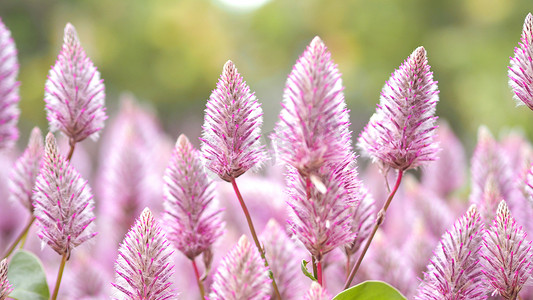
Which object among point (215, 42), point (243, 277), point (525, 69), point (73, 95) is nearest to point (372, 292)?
point (243, 277)

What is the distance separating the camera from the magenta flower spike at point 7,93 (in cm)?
117

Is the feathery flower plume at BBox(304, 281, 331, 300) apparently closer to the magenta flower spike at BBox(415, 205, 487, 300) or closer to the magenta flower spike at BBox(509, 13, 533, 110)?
the magenta flower spike at BBox(415, 205, 487, 300)

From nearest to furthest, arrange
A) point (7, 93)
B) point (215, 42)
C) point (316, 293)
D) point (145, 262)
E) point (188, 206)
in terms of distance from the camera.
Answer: point (316, 293) < point (145, 262) < point (188, 206) < point (7, 93) < point (215, 42)

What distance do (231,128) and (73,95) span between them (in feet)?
1.12

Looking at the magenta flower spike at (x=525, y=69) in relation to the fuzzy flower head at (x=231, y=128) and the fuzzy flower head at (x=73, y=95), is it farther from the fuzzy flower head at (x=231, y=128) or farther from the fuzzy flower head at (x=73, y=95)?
the fuzzy flower head at (x=73, y=95)

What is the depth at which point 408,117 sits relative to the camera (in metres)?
0.90

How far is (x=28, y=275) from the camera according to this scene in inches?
43.8

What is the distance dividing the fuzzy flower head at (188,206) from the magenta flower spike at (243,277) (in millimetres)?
261

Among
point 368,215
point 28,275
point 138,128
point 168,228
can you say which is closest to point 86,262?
point 28,275

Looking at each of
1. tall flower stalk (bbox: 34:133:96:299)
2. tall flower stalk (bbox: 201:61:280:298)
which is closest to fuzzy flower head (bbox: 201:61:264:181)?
tall flower stalk (bbox: 201:61:280:298)

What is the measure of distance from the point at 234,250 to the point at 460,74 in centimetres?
940

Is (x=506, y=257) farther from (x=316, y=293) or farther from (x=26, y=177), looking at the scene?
(x=26, y=177)

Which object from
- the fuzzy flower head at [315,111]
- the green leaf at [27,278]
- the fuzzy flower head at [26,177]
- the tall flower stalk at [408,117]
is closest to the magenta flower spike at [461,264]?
the tall flower stalk at [408,117]

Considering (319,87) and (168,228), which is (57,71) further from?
(319,87)
